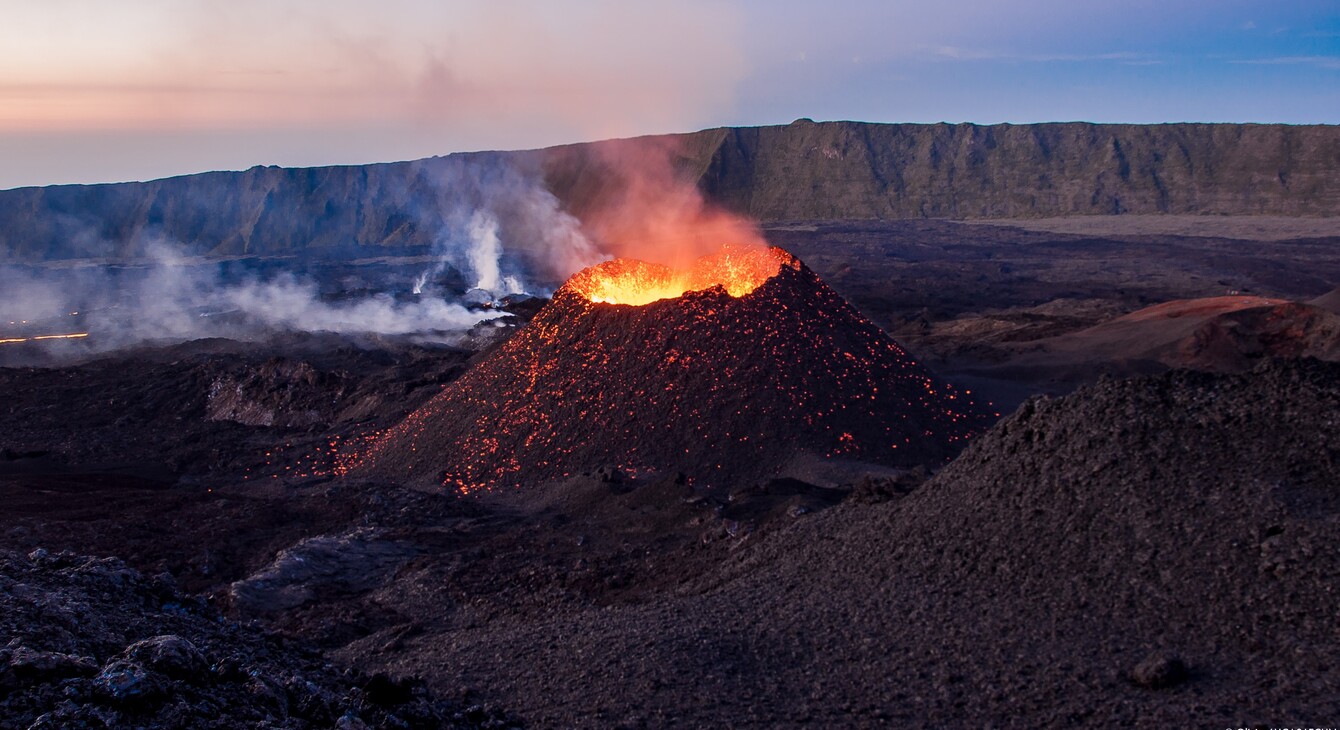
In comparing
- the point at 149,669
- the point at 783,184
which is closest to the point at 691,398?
the point at 149,669

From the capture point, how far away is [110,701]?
429cm

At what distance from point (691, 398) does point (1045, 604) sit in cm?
957

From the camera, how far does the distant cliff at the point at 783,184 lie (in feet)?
293

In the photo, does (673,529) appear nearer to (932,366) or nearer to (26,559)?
(26,559)

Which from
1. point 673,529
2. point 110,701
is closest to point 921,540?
point 673,529

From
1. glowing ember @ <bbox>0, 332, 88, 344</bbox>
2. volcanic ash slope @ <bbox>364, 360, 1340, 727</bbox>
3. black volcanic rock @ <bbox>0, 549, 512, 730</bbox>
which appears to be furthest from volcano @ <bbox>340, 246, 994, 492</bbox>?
glowing ember @ <bbox>0, 332, 88, 344</bbox>

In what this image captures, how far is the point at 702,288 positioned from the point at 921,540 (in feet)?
37.4

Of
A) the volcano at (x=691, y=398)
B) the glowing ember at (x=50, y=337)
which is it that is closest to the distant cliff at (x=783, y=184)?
the glowing ember at (x=50, y=337)

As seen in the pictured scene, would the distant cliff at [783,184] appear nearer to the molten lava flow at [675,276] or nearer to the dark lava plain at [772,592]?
the molten lava flow at [675,276]

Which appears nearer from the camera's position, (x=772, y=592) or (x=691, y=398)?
(x=772, y=592)

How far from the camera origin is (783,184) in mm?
101688

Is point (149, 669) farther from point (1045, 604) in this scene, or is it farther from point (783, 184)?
point (783, 184)

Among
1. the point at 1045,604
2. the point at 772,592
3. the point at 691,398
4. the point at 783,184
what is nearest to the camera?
the point at 1045,604

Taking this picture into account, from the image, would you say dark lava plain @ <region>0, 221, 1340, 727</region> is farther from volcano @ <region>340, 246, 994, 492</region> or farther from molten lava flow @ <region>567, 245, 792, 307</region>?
molten lava flow @ <region>567, 245, 792, 307</region>
